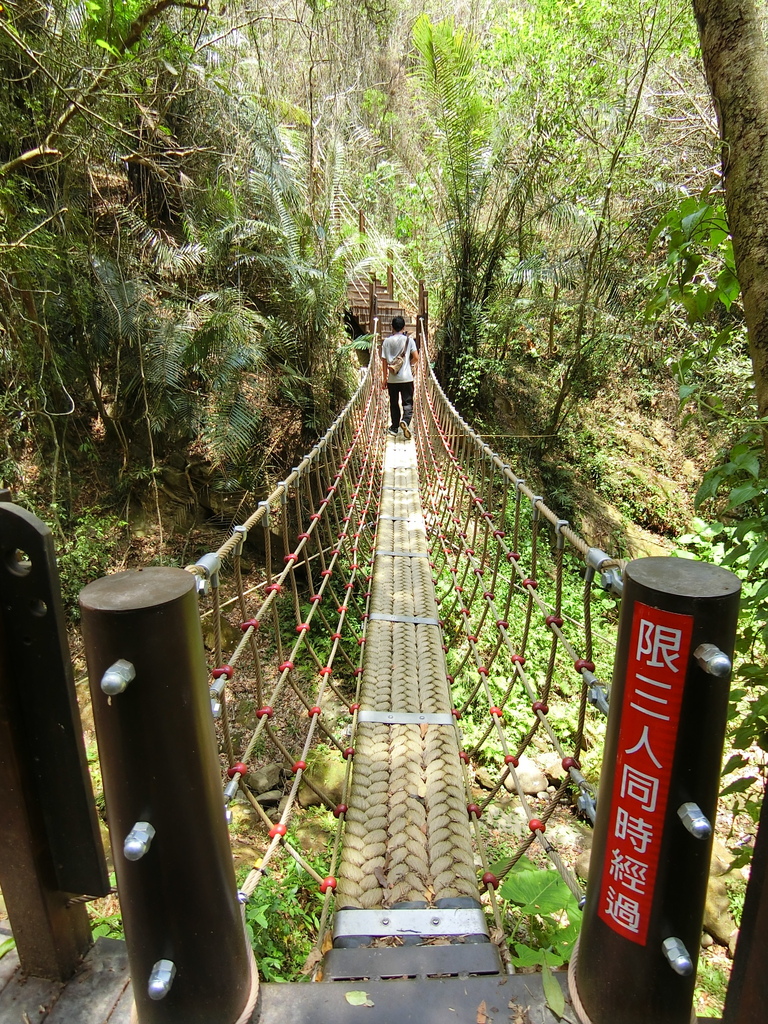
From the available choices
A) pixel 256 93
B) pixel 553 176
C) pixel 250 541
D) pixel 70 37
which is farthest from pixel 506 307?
pixel 70 37

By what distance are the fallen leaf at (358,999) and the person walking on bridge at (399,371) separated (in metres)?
3.93

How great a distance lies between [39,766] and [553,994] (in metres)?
0.56

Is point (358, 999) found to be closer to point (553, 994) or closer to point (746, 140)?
point (553, 994)

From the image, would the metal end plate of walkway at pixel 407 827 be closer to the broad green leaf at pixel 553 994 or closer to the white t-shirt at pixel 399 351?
the broad green leaf at pixel 553 994

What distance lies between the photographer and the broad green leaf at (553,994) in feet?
1.88

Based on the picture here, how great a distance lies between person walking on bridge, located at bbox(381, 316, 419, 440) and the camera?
4.27 meters

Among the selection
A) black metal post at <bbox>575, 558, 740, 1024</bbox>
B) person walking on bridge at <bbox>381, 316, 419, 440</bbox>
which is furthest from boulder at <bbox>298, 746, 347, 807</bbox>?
person walking on bridge at <bbox>381, 316, 419, 440</bbox>

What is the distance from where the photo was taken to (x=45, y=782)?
1.79ft

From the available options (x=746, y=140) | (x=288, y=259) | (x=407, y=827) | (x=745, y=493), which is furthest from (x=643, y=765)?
(x=288, y=259)

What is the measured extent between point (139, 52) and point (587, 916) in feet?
13.0

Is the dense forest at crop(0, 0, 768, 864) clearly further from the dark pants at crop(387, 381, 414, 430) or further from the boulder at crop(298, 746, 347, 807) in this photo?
the boulder at crop(298, 746, 347, 807)

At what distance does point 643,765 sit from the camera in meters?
0.47

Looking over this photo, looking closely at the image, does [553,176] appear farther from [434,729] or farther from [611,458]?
[434,729]

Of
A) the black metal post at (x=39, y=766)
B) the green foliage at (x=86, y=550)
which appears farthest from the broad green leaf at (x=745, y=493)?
the green foliage at (x=86, y=550)
